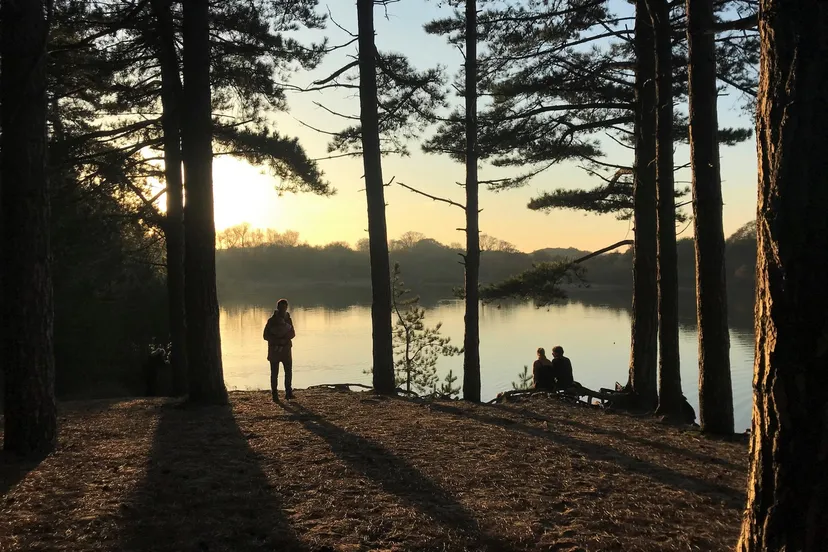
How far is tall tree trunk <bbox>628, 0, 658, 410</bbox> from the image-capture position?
9.24m

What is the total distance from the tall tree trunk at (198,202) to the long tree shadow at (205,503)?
2037mm

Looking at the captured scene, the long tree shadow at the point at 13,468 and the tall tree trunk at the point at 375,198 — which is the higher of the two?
the tall tree trunk at the point at 375,198

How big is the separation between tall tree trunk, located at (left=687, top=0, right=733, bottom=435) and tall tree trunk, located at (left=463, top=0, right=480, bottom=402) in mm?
5468

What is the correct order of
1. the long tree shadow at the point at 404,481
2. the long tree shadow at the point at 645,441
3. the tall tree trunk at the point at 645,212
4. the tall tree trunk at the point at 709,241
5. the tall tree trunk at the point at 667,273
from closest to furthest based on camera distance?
the long tree shadow at the point at 404,481 → the long tree shadow at the point at 645,441 → the tall tree trunk at the point at 709,241 → the tall tree trunk at the point at 667,273 → the tall tree trunk at the point at 645,212

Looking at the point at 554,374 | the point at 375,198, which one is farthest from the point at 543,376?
the point at 375,198

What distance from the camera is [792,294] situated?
2.40 metres

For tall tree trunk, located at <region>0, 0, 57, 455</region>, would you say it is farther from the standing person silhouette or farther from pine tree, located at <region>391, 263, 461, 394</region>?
pine tree, located at <region>391, 263, 461, 394</region>

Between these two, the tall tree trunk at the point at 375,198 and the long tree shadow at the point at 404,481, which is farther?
the tall tree trunk at the point at 375,198

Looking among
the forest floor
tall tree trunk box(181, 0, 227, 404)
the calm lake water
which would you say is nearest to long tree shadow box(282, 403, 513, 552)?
the forest floor

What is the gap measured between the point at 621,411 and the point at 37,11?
8.46 metres

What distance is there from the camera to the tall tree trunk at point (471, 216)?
38.0 feet

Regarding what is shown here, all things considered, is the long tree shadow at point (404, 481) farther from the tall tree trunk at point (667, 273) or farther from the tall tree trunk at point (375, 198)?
the tall tree trunk at point (667, 273)

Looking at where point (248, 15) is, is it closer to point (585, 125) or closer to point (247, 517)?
point (585, 125)

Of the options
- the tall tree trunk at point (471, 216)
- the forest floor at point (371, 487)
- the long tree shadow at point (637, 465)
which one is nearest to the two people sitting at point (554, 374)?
the tall tree trunk at point (471, 216)
